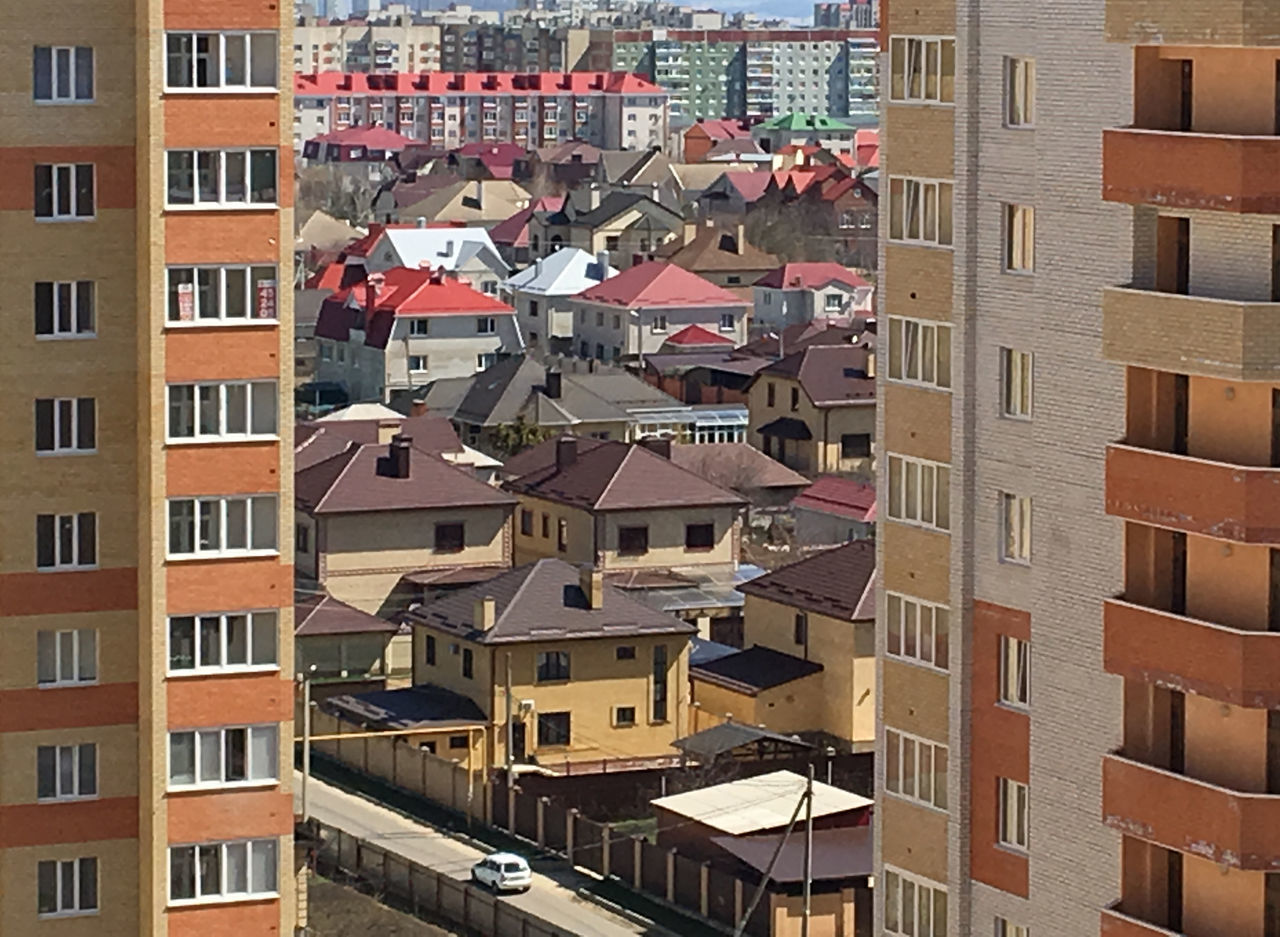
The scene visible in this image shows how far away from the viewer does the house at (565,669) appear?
35.4 meters

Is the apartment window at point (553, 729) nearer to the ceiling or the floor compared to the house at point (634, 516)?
nearer to the floor

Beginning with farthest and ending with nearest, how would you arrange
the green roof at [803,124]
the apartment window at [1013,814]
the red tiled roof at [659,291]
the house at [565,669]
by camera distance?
the green roof at [803,124] → the red tiled roof at [659,291] → the house at [565,669] → the apartment window at [1013,814]

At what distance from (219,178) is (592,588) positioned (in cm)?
2004

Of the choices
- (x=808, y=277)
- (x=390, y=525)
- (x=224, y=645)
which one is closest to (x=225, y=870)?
(x=224, y=645)

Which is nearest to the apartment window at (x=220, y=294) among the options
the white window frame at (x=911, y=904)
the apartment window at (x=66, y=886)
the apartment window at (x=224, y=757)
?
the apartment window at (x=224, y=757)

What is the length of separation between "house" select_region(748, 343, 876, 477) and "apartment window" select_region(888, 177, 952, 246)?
37.7 m

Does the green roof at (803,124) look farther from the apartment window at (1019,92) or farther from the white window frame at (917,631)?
the apartment window at (1019,92)

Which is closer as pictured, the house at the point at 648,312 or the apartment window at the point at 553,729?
the apartment window at the point at 553,729

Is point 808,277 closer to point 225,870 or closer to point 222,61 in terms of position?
point 225,870

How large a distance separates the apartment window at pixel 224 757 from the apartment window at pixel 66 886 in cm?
68

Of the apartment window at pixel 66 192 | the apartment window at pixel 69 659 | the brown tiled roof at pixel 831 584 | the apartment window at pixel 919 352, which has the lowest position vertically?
the brown tiled roof at pixel 831 584

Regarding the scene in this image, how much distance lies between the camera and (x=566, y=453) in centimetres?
4475

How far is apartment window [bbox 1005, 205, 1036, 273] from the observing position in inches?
614

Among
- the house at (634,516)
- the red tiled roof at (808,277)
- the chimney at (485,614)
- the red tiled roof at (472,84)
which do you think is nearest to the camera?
the chimney at (485,614)
